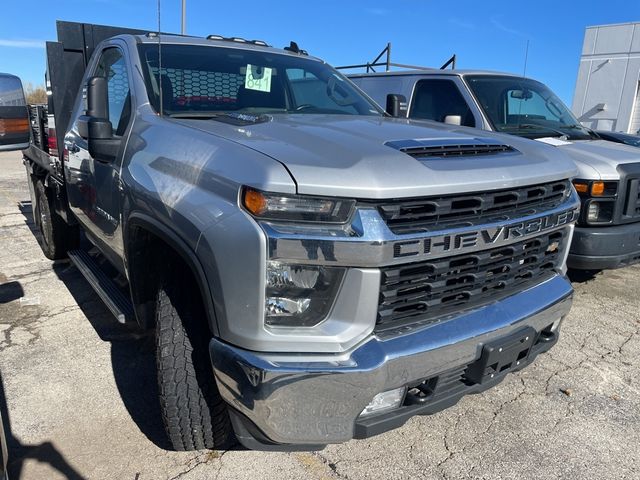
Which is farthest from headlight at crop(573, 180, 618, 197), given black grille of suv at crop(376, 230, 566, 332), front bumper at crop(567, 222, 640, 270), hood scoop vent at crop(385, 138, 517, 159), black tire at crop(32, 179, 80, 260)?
black tire at crop(32, 179, 80, 260)

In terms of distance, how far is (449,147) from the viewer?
7.73 feet

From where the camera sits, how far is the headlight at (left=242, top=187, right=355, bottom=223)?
1.89 metres

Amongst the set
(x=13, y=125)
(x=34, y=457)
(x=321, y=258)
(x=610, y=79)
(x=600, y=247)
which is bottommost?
(x=34, y=457)

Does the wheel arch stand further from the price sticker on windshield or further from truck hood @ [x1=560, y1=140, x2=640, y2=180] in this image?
truck hood @ [x1=560, y1=140, x2=640, y2=180]

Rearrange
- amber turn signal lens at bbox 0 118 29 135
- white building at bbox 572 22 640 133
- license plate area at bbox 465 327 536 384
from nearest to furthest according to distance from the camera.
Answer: license plate area at bbox 465 327 536 384, amber turn signal lens at bbox 0 118 29 135, white building at bbox 572 22 640 133

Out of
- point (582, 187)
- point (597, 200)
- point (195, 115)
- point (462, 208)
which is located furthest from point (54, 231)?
point (597, 200)

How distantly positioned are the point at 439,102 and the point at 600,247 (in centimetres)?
241

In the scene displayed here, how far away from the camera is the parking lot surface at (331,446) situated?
258cm

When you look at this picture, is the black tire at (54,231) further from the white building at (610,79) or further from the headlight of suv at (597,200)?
the white building at (610,79)

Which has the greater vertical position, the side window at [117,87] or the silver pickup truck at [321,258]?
the side window at [117,87]

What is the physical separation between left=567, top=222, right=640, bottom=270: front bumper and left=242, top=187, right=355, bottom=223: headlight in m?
3.20

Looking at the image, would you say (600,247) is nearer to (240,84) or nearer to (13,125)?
(240,84)

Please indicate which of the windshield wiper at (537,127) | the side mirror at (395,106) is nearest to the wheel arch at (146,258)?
the side mirror at (395,106)

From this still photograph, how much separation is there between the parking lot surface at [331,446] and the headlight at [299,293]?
39.3 inches
